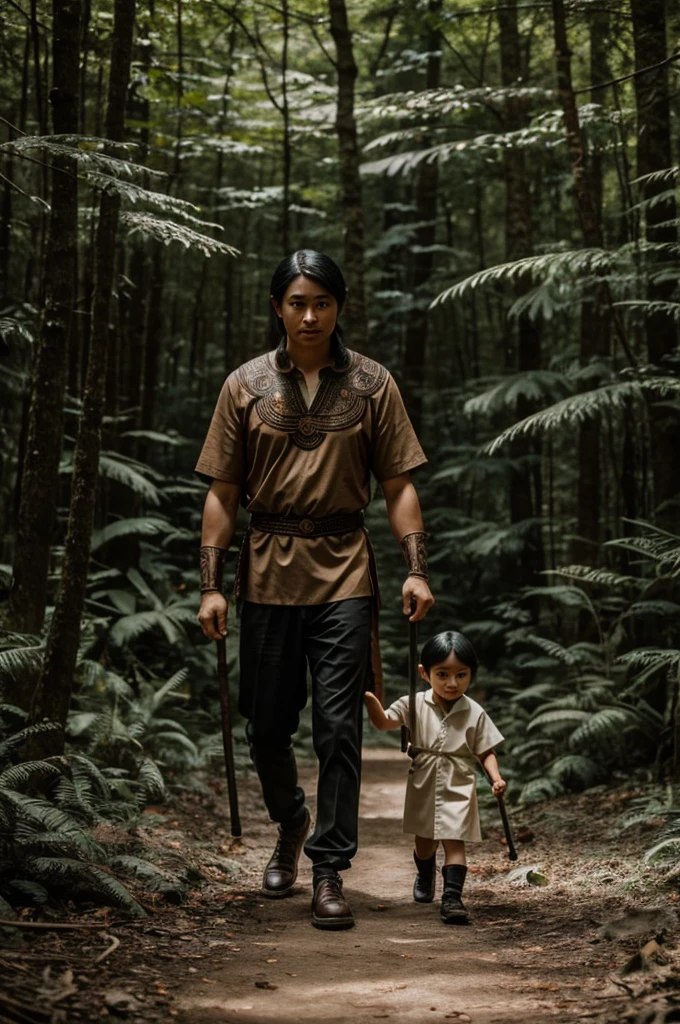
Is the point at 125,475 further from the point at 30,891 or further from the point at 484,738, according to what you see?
the point at 30,891

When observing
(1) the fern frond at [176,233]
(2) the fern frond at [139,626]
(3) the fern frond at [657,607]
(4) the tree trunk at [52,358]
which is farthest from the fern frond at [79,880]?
(2) the fern frond at [139,626]

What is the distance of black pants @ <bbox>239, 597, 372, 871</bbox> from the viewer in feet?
14.1

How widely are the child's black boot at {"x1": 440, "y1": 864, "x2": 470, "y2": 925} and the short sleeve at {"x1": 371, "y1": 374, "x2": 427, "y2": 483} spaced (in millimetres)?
1743

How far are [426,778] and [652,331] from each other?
4242 millimetres

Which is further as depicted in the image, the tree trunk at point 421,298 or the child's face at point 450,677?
the tree trunk at point 421,298

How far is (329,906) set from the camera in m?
4.13

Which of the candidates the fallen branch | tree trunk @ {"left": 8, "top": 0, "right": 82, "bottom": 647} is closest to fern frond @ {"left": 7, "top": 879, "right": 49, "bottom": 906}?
the fallen branch

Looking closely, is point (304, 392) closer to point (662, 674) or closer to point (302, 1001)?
point (302, 1001)

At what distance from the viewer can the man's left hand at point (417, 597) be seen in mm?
4258

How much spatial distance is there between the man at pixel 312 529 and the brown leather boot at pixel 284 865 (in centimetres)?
2

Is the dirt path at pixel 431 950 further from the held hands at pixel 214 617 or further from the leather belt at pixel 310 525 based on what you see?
the leather belt at pixel 310 525

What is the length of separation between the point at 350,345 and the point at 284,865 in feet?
19.4

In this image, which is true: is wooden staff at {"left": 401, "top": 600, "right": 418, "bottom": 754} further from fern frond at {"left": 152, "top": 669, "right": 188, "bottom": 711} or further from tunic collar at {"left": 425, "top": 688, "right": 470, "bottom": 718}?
fern frond at {"left": 152, "top": 669, "right": 188, "bottom": 711}

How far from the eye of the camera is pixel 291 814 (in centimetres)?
486
